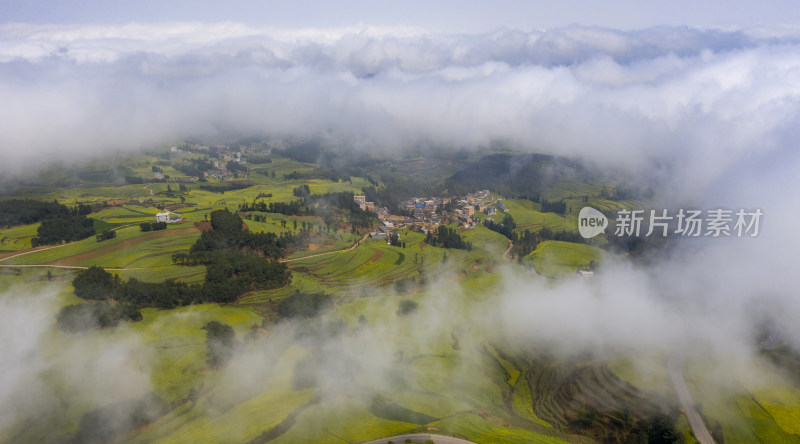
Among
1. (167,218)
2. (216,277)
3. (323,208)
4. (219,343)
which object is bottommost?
(219,343)

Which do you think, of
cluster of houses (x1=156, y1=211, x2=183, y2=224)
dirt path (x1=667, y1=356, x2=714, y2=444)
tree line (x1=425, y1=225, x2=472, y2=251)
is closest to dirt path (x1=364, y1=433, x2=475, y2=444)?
dirt path (x1=667, y1=356, x2=714, y2=444)

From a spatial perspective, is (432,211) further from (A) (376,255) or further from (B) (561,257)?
(B) (561,257)

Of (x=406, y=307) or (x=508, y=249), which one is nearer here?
(x=406, y=307)

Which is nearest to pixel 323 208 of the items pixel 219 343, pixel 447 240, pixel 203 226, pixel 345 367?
pixel 203 226

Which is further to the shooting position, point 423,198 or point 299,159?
point 299,159

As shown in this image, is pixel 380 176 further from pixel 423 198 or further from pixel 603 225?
pixel 603 225

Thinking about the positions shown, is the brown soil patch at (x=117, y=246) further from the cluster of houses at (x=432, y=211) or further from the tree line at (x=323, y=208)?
the cluster of houses at (x=432, y=211)

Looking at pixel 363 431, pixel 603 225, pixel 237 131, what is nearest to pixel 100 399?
pixel 363 431
